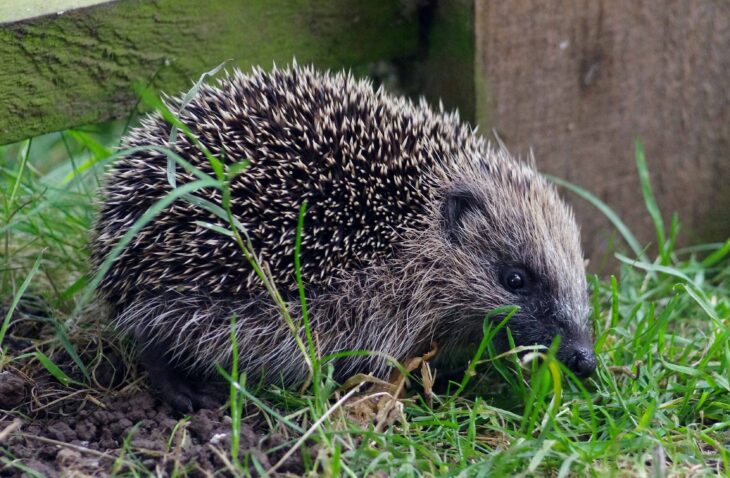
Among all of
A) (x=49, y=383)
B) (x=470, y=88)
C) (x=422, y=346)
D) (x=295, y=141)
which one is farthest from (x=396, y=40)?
(x=49, y=383)

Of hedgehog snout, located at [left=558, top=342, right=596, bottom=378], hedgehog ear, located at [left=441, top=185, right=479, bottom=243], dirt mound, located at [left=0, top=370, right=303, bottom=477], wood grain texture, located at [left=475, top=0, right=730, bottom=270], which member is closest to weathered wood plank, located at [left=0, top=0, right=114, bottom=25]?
dirt mound, located at [left=0, top=370, right=303, bottom=477]

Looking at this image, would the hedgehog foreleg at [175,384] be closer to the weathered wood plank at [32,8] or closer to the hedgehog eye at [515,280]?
the hedgehog eye at [515,280]

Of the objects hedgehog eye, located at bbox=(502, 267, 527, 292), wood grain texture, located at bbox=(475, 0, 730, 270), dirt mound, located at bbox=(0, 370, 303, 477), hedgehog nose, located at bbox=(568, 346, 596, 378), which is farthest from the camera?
wood grain texture, located at bbox=(475, 0, 730, 270)

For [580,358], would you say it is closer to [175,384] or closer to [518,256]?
[518,256]

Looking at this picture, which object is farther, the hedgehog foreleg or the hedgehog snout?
the hedgehog snout

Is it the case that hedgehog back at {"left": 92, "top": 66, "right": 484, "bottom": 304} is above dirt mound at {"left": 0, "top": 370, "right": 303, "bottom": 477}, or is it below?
above

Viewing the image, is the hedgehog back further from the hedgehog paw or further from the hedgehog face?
the hedgehog paw

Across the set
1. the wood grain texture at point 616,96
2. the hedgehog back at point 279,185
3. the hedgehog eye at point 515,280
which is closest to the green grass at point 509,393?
the hedgehog back at point 279,185
